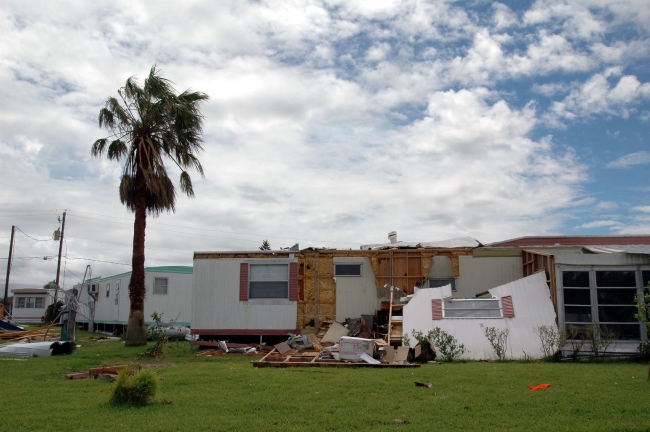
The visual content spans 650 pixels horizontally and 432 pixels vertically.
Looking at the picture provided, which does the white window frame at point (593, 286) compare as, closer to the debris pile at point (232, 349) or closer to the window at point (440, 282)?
the window at point (440, 282)

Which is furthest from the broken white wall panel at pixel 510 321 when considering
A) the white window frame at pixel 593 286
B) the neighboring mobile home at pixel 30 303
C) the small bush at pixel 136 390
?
the neighboring mobile home at pixel 30 303

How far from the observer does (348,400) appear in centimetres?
779

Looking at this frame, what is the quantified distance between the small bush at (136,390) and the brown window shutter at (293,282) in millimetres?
9176

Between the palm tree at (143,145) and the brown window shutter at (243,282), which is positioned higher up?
the palm tree at (143,145)

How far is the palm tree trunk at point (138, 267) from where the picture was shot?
17656 millimetres

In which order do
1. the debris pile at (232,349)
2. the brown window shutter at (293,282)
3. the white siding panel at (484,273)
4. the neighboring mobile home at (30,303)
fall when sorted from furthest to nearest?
the neighboring mobile home at (30,303) → the brown window shutter at (293,282) → the white siding panel at (484,273) → the debris pile at (232,349)

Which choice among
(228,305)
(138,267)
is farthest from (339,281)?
(138,267)

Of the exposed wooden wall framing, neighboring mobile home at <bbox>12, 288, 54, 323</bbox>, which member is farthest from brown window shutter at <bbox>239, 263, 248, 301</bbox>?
neighboring mobile home at <bbox>12, 288, 54, 323</bbox>

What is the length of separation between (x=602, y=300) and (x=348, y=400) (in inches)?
332

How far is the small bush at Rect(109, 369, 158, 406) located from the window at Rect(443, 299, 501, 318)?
26.9ft

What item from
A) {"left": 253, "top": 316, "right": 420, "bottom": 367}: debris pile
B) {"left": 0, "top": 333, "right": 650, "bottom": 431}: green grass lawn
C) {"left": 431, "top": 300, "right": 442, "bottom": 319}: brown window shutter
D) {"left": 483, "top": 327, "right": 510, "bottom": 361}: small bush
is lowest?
{"left": 0, "top": 333, "right": 650, "bottom": 431}: green grass lawn

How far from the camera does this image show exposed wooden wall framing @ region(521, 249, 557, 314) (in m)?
13.7

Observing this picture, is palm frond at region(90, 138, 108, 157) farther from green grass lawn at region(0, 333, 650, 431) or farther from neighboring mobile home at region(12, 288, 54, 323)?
neighboring mobile home at region(12, 288, 54, 323)

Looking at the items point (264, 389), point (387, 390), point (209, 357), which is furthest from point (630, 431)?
point (209, 357)
